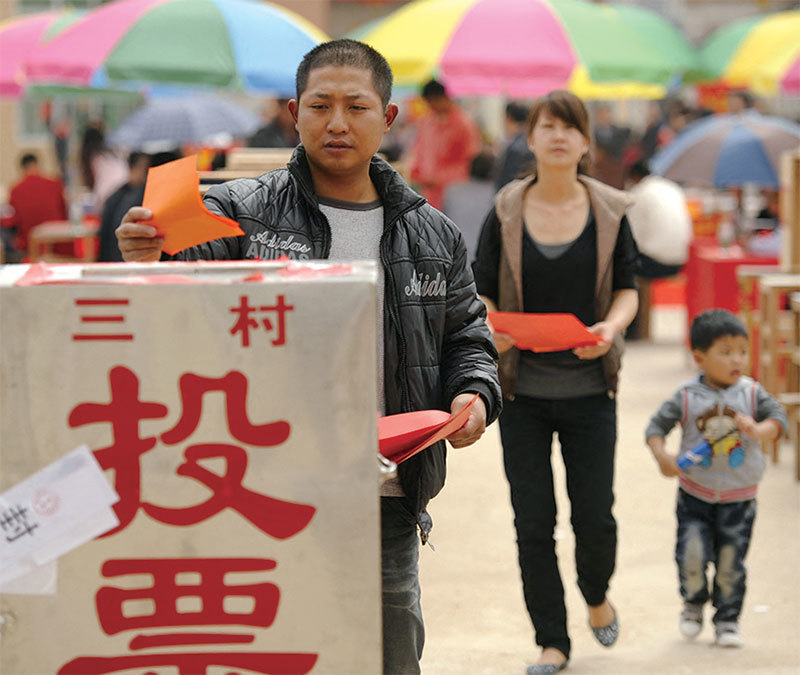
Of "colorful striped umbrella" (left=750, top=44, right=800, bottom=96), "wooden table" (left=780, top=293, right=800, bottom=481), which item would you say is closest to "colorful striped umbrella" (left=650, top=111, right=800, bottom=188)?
"colorful striped umbrella" (left=750, top=44, right=800, bottom=96)

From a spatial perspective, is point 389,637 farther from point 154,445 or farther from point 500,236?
point 500,236

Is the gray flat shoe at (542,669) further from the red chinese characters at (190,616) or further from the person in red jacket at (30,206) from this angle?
the person in red jacket at (30,206)

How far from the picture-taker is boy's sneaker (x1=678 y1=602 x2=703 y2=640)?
16.2ft

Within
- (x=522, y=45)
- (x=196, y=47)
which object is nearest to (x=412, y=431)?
(x=196, y=47)

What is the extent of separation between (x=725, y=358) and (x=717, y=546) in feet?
2.23

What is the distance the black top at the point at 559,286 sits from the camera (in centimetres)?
441

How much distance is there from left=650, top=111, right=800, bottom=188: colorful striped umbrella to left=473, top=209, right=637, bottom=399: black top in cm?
673

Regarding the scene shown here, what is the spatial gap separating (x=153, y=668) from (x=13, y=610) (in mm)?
232

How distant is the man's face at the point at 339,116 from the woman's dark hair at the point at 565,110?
175 cm

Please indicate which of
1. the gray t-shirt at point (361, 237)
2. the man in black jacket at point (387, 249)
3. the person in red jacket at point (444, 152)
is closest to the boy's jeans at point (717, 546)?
the man in black jacket at point (387, 249)

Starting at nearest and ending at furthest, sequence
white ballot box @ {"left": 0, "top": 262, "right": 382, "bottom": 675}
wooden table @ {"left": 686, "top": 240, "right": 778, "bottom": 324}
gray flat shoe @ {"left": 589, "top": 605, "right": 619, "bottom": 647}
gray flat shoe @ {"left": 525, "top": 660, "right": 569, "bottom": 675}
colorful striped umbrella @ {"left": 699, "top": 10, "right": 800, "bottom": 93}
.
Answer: white ballot box @ {"left": 0, "top": 262, "right": 382, "bottom": 675} < gray flat shoe @ {"left": 525, "top": 660, "right": 569, "bottom": 675} < gray flat shoe @ {"left": 589, "top": 605, "right": 619, "bottom": 647} < wooden table @ {"left": 686, "top": 240, "right": 778, "bottom": 324} < colorful striped umbrella @ {"left": 699, "top": 10, "right": 800, "bottom": 93}

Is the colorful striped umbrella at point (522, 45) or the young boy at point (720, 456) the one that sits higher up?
the colorful striped umbrella at point (522, 45)

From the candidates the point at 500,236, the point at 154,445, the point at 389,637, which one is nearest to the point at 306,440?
the point at 154,445

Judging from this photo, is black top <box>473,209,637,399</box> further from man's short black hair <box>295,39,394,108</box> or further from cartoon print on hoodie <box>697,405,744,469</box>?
man's short black hair <box>295,39,394,108</box>
